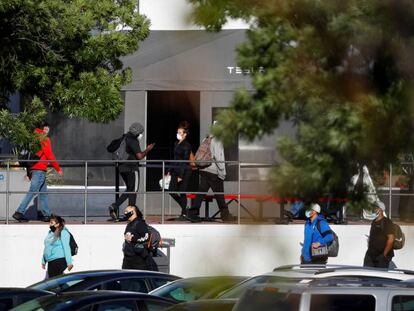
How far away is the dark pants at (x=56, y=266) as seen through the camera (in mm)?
16234

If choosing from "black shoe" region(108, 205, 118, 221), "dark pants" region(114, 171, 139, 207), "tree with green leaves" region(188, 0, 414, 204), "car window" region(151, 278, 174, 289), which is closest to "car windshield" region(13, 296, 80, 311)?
"car window" region(151, 278, 174, 289)

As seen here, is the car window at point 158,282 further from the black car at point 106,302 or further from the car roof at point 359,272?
the car roof at point 359,272

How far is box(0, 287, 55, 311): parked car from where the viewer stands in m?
11.7

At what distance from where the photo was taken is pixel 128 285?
12391mm

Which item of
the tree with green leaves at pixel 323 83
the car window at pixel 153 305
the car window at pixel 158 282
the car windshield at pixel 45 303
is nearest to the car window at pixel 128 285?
the car window at pixel 158 282

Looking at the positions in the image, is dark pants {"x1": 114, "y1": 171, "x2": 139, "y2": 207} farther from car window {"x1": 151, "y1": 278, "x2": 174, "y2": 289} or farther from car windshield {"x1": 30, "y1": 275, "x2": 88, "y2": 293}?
car window {"x1": 151, "y1": 278, "x2": 174, "y2": 289}

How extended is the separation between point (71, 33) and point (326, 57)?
10.8 metres

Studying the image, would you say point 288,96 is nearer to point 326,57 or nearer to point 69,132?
point 326,57

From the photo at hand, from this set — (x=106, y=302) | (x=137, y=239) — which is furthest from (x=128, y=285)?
(x=106, y=302)

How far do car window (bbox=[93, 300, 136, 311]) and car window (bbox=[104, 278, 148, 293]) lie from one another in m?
2.27

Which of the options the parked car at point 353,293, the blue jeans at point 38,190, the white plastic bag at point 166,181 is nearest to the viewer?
the parked car at point 353,293

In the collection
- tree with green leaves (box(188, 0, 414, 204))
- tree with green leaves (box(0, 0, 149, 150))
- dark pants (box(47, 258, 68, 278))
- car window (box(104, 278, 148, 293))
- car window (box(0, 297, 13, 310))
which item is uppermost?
tree with green leaves (box(0, 0, 149, 150))

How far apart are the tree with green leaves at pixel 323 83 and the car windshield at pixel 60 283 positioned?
10.5 metres

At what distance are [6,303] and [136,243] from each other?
109 inches
